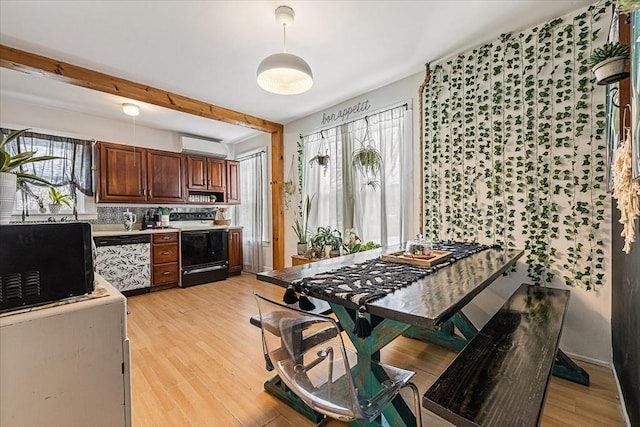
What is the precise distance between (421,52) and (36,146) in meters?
5.07

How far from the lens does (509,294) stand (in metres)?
2.55

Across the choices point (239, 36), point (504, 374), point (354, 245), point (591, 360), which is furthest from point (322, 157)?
point (591, 360)

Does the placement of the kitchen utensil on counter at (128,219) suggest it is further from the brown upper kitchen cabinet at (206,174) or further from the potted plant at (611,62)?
the potted plant at (611,62)

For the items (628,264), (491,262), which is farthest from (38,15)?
(628,264)

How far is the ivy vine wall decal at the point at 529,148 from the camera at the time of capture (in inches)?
84.5

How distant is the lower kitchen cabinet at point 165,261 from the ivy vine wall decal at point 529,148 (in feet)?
12.8

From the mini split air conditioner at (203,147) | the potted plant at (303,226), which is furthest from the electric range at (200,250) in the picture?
the potted plant at (303,226)

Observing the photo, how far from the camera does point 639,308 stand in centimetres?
134

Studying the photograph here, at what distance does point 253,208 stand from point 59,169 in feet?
9.57

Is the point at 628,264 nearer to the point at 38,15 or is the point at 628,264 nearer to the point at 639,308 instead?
the point at 639,308

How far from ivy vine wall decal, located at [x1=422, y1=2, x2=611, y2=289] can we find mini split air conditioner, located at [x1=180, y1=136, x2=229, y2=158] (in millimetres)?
4130

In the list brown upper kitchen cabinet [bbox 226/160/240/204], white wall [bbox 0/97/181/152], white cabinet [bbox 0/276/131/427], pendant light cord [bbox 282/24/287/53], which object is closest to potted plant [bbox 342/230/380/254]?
pendant light cord [bbox 282/24/287/53]

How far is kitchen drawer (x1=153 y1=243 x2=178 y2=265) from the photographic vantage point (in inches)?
172

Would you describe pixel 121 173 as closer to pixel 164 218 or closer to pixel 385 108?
pixel 164 218
